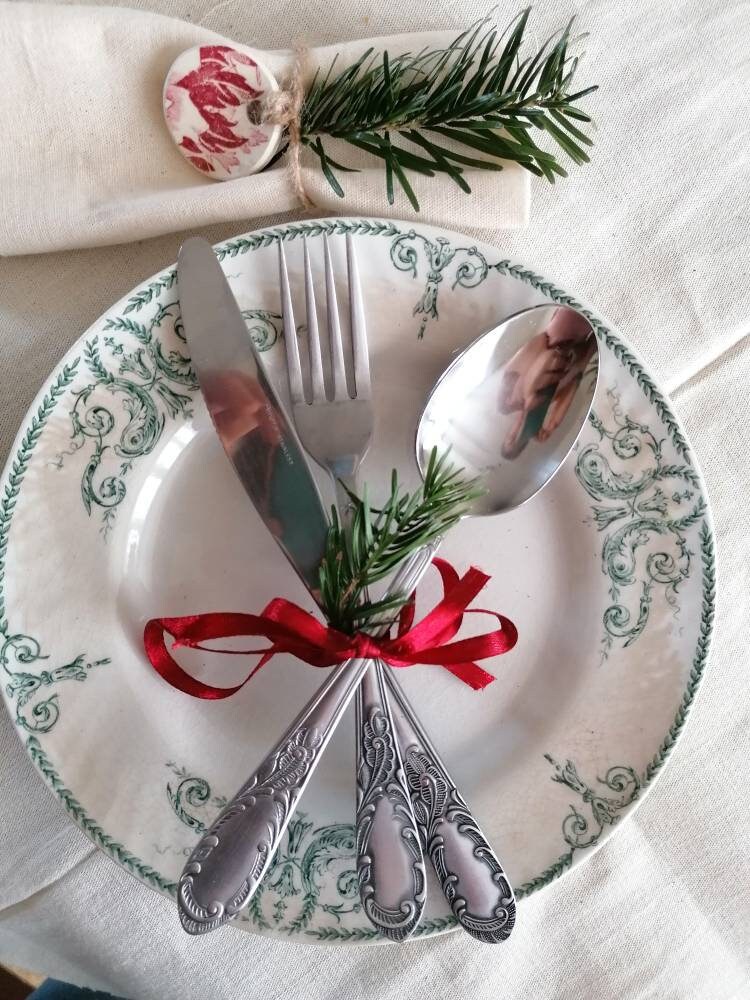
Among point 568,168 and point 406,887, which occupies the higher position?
point 568,168

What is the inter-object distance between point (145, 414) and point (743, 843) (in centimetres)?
52

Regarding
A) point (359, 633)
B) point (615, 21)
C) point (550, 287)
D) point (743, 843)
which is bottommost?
point (743, 843)

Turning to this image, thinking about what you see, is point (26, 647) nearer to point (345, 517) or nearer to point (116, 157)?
point (345, 517)

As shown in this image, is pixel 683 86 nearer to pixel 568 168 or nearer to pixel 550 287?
pixel 568 168

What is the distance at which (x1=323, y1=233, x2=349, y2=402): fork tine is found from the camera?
514mm

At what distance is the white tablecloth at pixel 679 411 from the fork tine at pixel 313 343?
89 millimetres

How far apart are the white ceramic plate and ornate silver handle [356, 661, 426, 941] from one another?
0.03 meters

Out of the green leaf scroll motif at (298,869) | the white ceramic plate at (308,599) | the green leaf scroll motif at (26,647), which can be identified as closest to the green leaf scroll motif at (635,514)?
the white ceramic plate at (308,599)

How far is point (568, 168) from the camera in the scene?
576 mm

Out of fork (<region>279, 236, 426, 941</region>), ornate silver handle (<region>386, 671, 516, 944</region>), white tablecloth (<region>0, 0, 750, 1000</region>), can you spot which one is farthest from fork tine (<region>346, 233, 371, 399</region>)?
ornate silver handle (<region>386, 671, 516, 944</region>)

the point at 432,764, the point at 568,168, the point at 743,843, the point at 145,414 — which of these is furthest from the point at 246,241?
the point at 743,843

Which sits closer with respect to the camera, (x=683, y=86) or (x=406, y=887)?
(x=406, y=887)

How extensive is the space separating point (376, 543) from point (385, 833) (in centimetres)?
17

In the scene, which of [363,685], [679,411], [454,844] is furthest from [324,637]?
[679,411]
